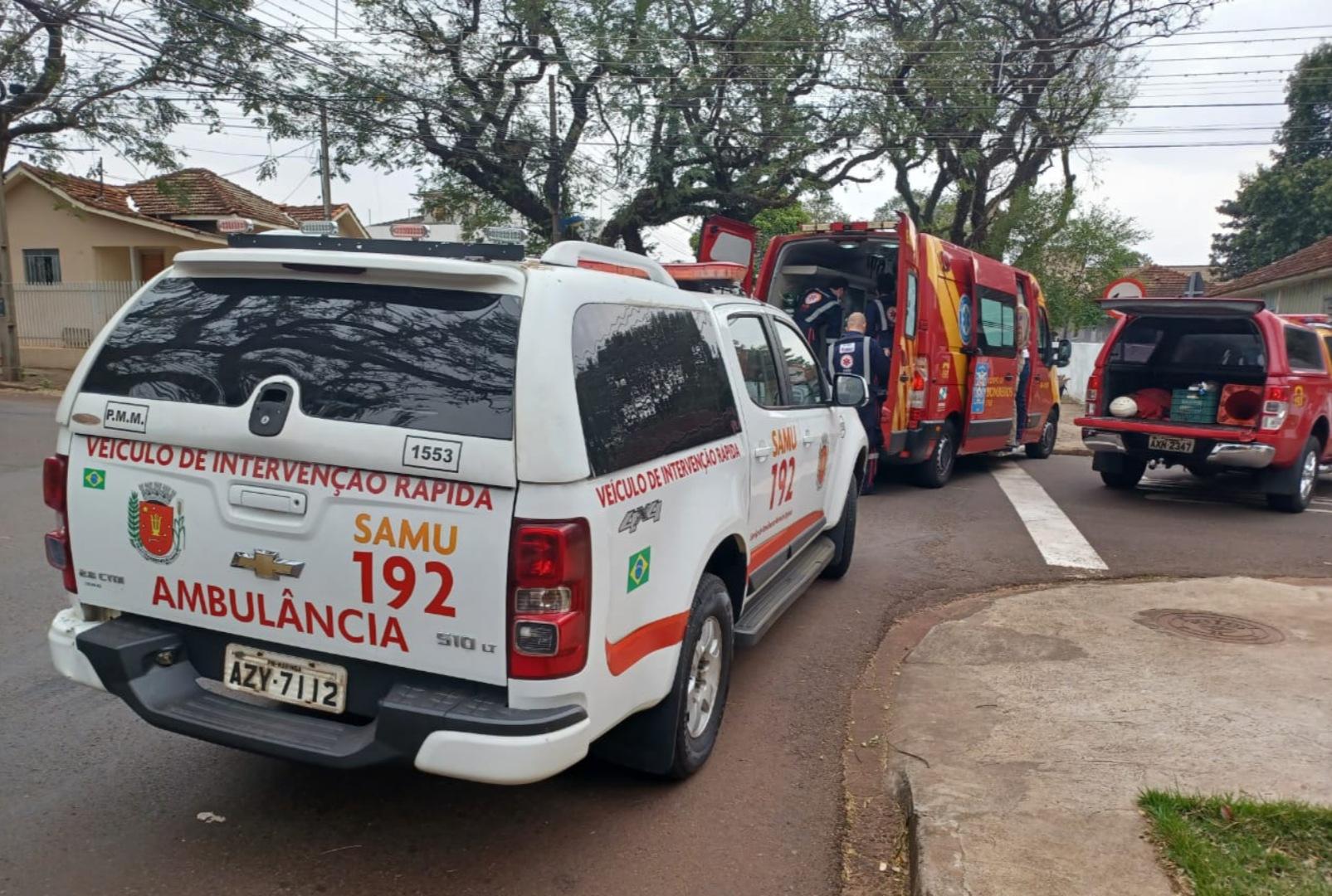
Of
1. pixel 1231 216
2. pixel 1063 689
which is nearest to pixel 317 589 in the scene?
pixel 1063 689

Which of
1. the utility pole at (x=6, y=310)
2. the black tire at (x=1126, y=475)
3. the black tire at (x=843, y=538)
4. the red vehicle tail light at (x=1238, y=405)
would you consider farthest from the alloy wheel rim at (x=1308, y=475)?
the utility pole at (x=6, y=310)

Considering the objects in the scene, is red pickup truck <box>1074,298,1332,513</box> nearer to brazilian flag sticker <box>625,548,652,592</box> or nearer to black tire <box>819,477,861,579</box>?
black tire <box>819,477,861,579</box>

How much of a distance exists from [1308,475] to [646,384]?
898cm

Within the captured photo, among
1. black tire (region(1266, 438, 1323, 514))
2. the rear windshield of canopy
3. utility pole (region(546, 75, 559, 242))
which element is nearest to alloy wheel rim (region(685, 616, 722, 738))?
the rear windshield of canopy

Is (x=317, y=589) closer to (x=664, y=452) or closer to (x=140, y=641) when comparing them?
(x=140, y=641)

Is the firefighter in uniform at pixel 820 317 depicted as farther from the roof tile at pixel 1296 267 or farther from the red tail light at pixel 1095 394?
the roof tile at pixel 1296 267

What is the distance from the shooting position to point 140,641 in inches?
123

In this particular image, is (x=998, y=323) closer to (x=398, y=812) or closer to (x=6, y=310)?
(x=398, y=812)

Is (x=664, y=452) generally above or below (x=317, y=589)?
above

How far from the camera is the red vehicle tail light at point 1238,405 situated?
9.59 meters

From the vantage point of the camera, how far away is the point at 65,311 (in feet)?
75.3

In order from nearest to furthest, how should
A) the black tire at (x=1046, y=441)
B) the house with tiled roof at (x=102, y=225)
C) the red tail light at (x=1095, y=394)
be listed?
the red tail light at (x=1095, y=394) < the black tire at (x=1046, y=441) < the house with tiled roof at (x=102, y=225)

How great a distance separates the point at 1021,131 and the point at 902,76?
4223 millimetres

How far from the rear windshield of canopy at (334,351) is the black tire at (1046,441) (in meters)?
11.9
